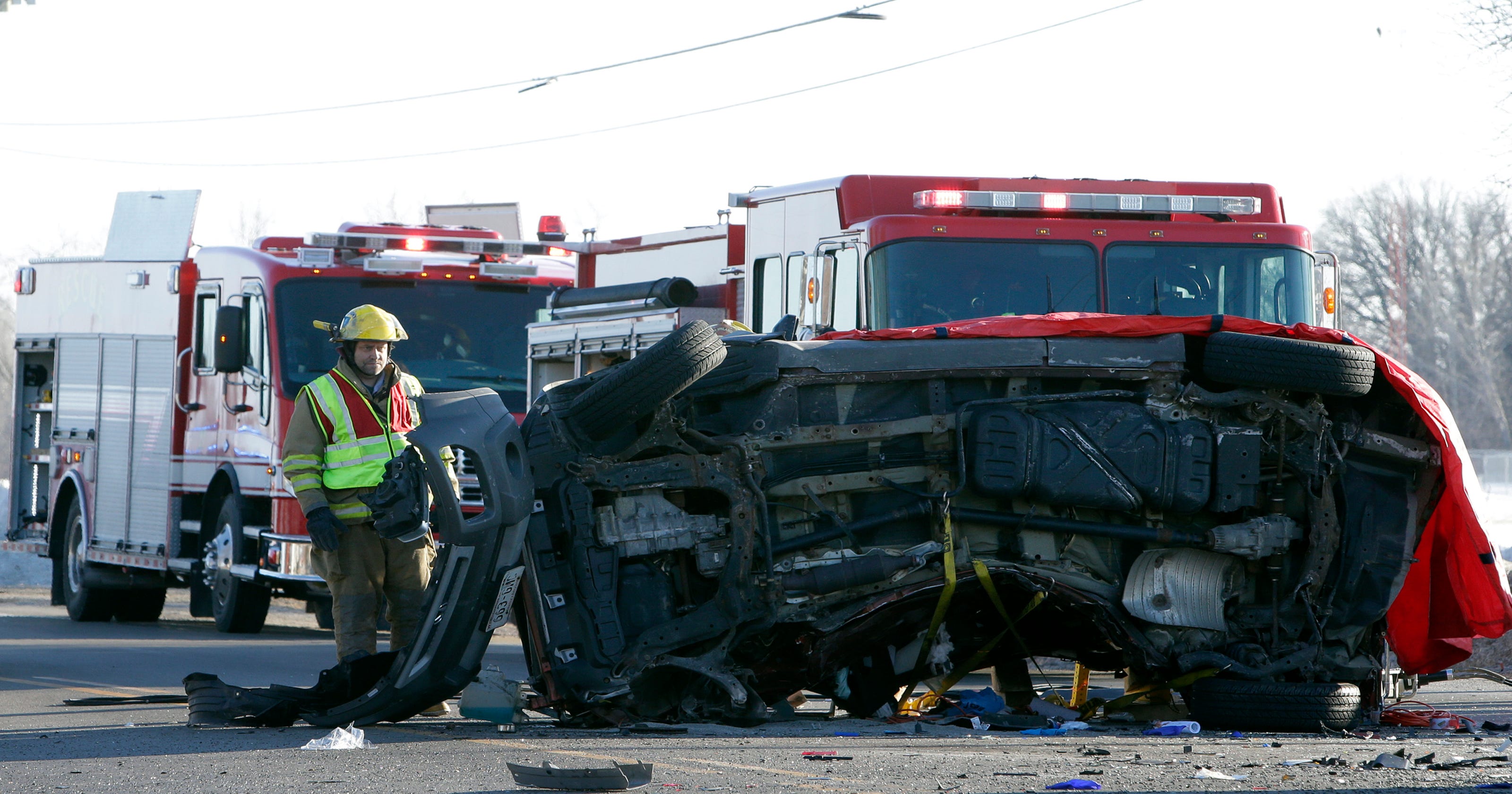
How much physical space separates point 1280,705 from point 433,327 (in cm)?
790

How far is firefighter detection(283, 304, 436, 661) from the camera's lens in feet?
26.2

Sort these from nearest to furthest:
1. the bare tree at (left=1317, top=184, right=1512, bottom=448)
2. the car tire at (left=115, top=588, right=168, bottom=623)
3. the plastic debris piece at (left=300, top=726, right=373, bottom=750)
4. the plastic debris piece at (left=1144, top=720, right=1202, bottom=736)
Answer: the plastic debris piece at (left=300, top=726, right=373, bottom=750)
the plastic debris piece at (left=1144, top=720, right=1202, bottom=736)
the car tire at (left=115, top=588, right=168, bottom=623)
the bare tree at (left=1317, top=184, right=1512, bottom=448)

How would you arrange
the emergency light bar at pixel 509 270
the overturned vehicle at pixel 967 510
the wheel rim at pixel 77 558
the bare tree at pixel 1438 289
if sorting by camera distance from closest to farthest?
the overturned vehicle at pixel 967 510, the emergency light bar at pixel 509 270, the wheel rim at pixel 77 558, the bare tree at pixel 1438 289

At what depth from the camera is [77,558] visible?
15836mm

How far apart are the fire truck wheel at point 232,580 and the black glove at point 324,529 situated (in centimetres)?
555

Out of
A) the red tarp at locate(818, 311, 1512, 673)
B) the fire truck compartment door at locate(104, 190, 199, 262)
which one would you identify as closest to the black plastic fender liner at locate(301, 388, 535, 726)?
the red tarp at locate(818, 311, 1512, 673)

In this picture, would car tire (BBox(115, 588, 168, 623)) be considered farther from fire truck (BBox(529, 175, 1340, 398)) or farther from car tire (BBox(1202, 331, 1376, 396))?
car tire (BBox(1202, 331, 1376, 396))

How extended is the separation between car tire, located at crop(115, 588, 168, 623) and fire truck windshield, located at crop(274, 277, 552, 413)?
3.88 meters

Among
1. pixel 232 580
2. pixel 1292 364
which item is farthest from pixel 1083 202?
pixel 232 580

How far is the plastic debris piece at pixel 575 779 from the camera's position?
216 inches

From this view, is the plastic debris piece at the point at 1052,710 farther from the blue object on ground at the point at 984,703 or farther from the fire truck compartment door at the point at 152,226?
the fire truck compartment door at the point at 152,226

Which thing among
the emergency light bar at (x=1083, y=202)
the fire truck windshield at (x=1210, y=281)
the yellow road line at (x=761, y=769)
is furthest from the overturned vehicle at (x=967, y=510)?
the emergency light bar at (x=1083, y=202)

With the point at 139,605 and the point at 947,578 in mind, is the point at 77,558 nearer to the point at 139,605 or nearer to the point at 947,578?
the point at 139,605

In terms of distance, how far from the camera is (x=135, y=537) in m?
14.6
